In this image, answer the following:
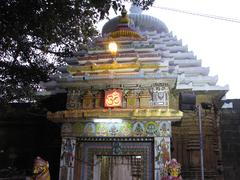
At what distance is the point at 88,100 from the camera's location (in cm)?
1055

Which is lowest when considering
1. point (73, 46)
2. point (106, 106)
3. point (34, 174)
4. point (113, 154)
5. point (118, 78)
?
point (34, 174)

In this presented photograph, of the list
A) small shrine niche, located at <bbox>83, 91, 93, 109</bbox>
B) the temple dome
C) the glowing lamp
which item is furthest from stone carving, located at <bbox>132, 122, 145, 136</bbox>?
the temple dome

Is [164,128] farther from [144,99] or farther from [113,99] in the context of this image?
[113,99]

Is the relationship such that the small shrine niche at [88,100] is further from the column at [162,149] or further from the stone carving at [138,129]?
the column at [162,149]

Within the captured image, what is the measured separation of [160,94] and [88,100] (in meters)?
2.48

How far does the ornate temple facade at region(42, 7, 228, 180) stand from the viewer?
380 inches

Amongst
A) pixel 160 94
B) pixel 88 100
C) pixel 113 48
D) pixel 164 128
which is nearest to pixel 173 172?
pixel 164 128

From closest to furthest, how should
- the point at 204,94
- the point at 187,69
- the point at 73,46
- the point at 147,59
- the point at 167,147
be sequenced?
the point at 167,147 → the point at 147,59 → the point at 204,94 → the point at 187,69 → the point at 73,46

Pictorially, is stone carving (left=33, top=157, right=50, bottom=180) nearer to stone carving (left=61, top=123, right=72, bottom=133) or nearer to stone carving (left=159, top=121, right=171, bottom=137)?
stone carving (left=61, top=123, right=72, bottom=133)

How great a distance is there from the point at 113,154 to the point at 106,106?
1576mm

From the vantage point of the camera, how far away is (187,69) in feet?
44.4

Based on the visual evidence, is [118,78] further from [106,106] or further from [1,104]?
[1,104]

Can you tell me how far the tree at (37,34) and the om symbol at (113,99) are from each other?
2.59 meters

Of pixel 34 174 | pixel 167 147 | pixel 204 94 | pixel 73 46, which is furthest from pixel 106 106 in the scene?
pixel 73 46
